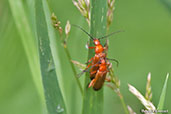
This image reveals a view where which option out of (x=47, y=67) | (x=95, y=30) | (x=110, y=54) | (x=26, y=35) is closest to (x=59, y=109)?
(x=47, y=67)

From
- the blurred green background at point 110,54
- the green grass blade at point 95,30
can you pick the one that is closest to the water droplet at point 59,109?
the green grass blade at point 95,30

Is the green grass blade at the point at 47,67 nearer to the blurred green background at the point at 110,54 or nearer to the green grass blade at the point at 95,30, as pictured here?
the green grass blade at the point at 95,30

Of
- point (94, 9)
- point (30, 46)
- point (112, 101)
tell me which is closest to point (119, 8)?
point (112, 101)

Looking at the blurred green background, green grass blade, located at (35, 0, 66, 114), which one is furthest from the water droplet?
the blurred green background

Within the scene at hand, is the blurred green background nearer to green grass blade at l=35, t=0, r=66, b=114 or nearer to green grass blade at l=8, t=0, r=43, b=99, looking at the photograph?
green grass blade at l=8, t=0, r=43, b=99

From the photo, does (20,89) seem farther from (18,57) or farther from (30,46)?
(30,46)

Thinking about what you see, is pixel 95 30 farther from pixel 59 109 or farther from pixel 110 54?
pixel 110 54
